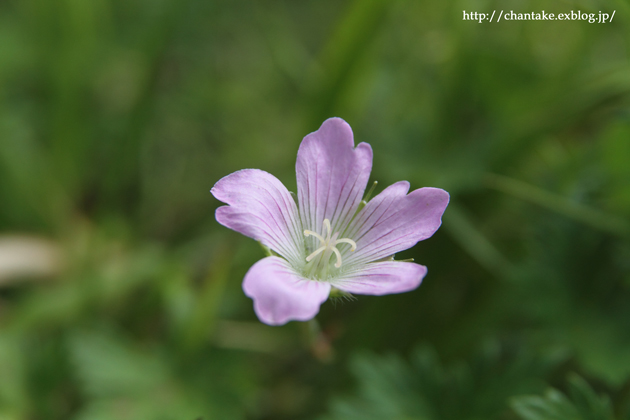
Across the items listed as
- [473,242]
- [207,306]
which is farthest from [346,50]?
[207,306]

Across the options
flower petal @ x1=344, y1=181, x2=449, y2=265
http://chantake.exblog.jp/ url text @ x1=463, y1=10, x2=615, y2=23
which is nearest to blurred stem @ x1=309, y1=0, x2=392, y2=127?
http://chantake.exblog.jp/ url text @ x1=463, y1=10, x2=615, y2=23

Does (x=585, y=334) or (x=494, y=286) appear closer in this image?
(x=585, y=334)

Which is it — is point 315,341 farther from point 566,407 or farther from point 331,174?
point 566,407

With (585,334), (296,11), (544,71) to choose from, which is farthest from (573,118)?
(296,11)

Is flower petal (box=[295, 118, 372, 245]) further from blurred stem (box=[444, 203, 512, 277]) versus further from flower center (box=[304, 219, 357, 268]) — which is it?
blurred stem (box=[444, 203, 512, 277])

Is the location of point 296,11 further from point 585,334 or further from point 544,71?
point 585,334
